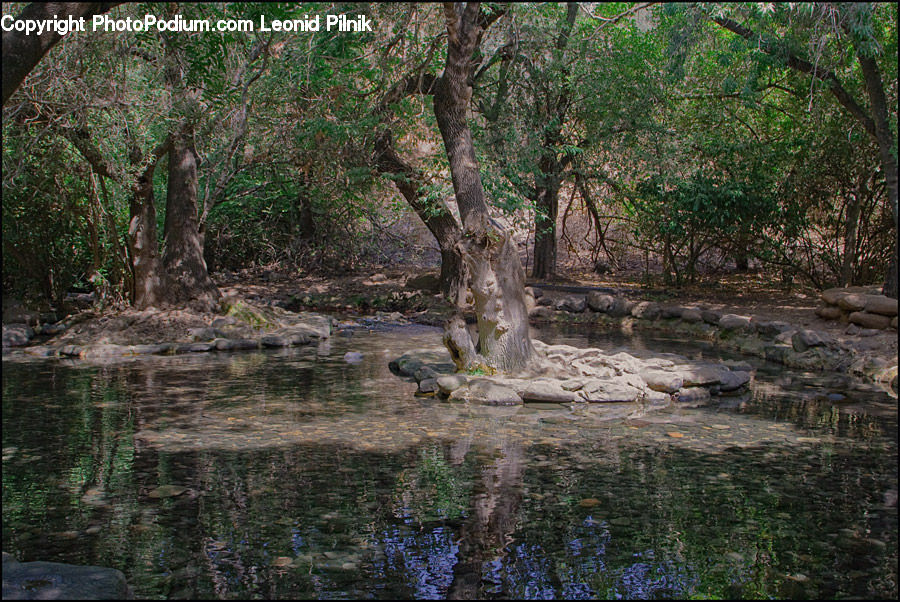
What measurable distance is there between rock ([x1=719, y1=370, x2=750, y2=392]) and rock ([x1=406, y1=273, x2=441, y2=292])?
31.8 ft

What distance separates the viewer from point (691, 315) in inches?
601

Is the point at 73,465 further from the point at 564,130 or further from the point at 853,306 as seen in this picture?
the point at 564,130

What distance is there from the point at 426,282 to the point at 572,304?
3.71m

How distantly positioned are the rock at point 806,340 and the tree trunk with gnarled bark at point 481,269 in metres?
4.51

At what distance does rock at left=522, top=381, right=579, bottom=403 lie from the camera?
9055mm

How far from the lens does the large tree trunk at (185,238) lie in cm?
1485

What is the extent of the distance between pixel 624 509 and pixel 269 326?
33.4 ft

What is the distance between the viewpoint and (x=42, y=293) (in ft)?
52.7

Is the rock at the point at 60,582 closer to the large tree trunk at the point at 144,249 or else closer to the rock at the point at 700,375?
the rock at the point at 700,375

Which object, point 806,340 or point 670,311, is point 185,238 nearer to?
point 670,311

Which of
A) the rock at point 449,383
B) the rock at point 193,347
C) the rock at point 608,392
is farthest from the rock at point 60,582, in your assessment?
the rock at point 193,347

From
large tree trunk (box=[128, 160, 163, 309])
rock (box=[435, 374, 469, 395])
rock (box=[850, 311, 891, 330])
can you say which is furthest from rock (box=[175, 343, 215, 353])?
rock (box=[850, 311, 891, 330])

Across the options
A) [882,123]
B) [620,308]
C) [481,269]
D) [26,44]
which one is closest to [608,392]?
[481,269]

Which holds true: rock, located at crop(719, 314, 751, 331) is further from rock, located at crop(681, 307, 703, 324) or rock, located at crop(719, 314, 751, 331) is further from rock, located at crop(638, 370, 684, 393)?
rock, located at crop(638, 370, 684, 393)
